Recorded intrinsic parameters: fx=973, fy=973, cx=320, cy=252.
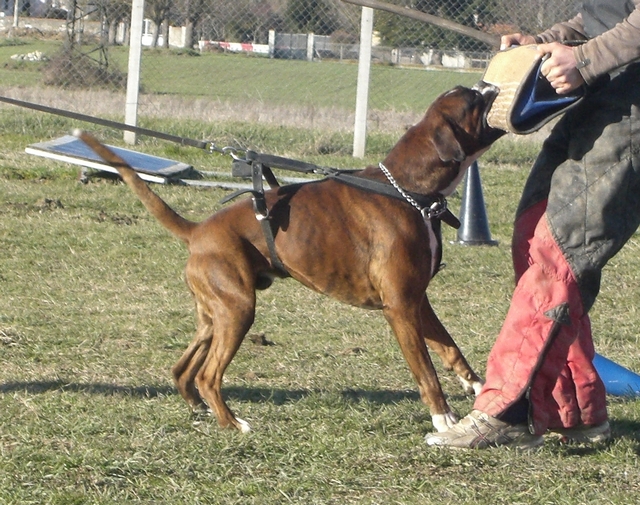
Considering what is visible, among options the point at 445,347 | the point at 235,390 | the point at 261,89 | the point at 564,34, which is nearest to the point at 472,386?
the point at 445,347

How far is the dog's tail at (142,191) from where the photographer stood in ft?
13.0

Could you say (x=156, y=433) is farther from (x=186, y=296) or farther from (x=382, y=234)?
(x=186, y=296)

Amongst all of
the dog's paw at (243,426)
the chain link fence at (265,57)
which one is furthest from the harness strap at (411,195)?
the chain link fence at (265,57)

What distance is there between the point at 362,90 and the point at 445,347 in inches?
284

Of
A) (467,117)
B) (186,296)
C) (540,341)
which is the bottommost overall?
(186,296)

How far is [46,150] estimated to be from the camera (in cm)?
913

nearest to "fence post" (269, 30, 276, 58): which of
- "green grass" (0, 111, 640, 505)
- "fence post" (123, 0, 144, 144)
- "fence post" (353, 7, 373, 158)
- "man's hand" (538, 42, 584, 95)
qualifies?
"fence post" (353, 7, 373, 158)

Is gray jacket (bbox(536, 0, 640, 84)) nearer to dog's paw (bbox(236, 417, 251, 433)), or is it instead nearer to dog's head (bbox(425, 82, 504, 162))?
dog's head (bbox(425, 82, 504, 162))

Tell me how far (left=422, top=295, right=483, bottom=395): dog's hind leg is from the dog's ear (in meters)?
0.68

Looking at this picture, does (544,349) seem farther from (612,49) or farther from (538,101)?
(612,49)

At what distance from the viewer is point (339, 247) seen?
4.03 m

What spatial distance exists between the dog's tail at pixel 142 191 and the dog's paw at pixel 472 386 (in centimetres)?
141

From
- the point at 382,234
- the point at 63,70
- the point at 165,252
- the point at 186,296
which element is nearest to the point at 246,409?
the point at 382,234

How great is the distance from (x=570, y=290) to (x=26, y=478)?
198 cm
